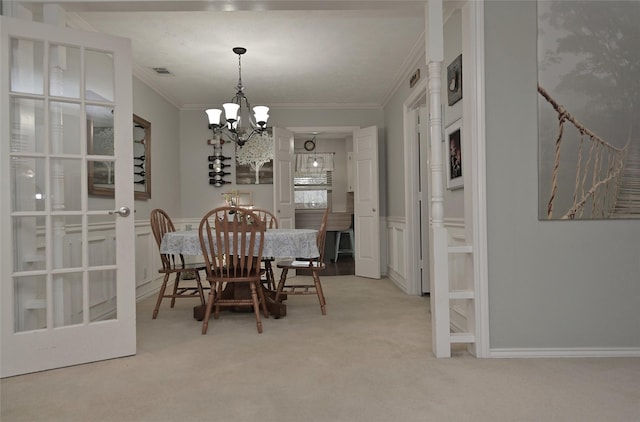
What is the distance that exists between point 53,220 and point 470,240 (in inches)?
94.3

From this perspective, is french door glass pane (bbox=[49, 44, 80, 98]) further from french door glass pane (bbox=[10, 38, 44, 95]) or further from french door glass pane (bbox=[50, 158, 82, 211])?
french door glass pane (bbox=[50, 158, 82, 211])

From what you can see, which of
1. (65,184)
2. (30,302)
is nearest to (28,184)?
(65,184)

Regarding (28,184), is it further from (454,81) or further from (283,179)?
(283,179)

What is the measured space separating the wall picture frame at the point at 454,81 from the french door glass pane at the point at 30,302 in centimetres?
285

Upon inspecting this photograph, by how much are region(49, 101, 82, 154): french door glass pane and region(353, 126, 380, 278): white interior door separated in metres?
3.96

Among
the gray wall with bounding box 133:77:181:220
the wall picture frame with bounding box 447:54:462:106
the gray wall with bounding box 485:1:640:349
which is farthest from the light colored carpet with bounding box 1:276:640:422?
the gray wall with bounding box 133:77:181:220

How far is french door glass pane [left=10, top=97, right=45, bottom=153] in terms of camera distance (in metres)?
2.51

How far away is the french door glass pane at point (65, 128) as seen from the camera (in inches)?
102

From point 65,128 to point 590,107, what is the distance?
3000 mm

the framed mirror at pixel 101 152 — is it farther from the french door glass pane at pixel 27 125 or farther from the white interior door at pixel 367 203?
the white interior door at pixel 367 203

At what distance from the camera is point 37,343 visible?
8.22 ft

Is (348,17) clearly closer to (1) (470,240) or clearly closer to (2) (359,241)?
(1) (470,240)

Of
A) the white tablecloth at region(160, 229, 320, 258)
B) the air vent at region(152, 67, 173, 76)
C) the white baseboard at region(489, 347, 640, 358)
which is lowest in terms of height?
the white baseboard at region(489, 347, 640, 358)

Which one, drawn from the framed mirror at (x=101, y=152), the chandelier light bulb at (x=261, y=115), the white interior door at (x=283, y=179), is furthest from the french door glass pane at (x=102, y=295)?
the white interior door at (x=283, y=179)
